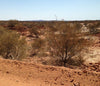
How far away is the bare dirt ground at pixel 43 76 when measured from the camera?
16.7 ft

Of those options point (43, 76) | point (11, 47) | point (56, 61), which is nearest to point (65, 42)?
point (56, 61)

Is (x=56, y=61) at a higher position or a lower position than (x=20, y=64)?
lower

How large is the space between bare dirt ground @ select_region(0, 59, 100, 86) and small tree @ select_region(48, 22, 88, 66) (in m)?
4.01

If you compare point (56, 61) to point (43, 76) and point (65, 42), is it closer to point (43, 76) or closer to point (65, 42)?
point (65, 42)

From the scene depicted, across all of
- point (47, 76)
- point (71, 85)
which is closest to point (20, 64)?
point (47, 76)

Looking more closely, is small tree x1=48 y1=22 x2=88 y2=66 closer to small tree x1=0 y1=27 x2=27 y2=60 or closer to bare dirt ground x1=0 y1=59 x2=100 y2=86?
small tree x1=0 y1=27 x2=27 y2=60

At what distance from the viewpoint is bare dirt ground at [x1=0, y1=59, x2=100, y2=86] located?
5.09 meters

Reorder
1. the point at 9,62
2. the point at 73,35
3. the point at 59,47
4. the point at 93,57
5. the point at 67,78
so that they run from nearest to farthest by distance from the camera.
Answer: the point at 67,78
the point at 9,62
the point at 73,35
the point at 59,47
the point at 93,57

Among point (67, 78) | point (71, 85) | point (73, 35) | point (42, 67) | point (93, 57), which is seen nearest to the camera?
point (71, 85)

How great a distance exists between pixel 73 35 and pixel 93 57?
4655 mm

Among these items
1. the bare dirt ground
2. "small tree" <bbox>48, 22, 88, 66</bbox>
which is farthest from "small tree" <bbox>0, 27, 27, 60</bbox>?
the bare dirt ground

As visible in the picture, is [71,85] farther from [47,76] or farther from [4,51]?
[4,51]

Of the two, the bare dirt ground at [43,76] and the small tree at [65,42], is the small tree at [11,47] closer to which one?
the small tree at [65,42]

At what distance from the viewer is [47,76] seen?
5.71 m
